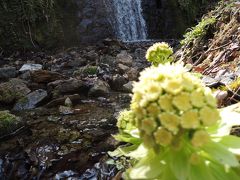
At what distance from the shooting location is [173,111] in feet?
4.07

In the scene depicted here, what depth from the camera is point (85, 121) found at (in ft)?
18.2

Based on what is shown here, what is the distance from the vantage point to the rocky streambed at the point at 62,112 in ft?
13.9

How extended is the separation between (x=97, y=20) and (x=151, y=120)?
1217 centimetres

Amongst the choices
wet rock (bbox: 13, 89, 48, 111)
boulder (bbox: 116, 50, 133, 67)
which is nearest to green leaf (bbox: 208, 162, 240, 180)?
wet rock (bbox: 13, 89, 48, 111)

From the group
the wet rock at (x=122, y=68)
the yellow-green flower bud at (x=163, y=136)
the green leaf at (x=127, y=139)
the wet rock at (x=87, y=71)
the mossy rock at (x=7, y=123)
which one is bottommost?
the wet rock at (x=87, y=71)

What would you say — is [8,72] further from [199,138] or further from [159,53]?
[199,138]

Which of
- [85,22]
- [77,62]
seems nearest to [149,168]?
[77,62]

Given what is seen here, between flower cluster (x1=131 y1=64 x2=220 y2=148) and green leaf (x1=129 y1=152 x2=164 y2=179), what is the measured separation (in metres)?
0.07

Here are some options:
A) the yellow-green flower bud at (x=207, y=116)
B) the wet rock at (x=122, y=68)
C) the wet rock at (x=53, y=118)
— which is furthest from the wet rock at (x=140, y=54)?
the yellow-green flower bud at (x=207, y=116)

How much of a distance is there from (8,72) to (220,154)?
8.17 meters

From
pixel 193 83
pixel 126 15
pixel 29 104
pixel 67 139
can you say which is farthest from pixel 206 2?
pixel 193 83

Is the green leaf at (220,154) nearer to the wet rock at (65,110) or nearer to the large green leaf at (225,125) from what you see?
the large green leaf at (225,125)

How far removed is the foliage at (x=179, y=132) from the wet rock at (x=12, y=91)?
6.04 m

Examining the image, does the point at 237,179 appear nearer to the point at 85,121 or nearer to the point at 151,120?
the point at 151,120
